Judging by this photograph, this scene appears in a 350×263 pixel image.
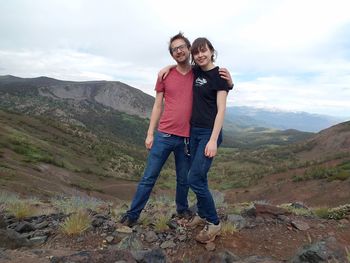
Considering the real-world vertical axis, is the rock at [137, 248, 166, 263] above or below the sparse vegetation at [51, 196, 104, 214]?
above

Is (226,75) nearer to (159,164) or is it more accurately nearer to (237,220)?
(159,164)

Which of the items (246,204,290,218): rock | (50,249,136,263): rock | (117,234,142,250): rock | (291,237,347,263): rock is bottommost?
(117,234,142,250): rock

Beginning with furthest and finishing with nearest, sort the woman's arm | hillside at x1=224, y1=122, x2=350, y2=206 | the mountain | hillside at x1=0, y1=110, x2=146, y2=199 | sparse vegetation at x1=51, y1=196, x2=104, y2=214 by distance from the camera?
the mountain → hillside at x1=0, y1=110, x2=146, y2=199 → hillside at x1=224, y1=122, x2=350, y2=206 → sparse vegetation at x1=51, y1=196, x2=104, y2=214 → the woman's arm

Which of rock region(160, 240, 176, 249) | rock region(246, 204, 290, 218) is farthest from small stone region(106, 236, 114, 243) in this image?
rock region(246, 204, 290, 218)

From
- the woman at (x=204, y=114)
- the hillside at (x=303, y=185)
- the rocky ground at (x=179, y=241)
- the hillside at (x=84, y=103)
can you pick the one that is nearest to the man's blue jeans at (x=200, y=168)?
the woman at (x=204, y=114)

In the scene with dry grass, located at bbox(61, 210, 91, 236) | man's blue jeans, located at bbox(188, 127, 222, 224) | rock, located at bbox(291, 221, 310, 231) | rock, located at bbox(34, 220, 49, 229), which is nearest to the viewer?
man's blue jeans, located at bbox(188, 127, 222, 224)

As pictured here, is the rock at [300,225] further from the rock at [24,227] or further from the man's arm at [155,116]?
the rock at [24,227]

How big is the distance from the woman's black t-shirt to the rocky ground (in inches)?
63.3

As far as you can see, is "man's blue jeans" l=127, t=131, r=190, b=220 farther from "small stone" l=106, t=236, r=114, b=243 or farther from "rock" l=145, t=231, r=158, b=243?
"small stone" l=106, t=236, r=114, b=243

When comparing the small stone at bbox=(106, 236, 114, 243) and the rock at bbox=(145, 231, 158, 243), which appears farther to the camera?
the rock at bbox=(145, 231, 158, 243)

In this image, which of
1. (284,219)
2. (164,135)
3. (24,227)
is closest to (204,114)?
(164,135)

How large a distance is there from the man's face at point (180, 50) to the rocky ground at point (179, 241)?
2.38 metres

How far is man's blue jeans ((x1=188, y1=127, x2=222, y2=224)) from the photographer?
5.04 metres

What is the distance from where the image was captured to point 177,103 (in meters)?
5.29
